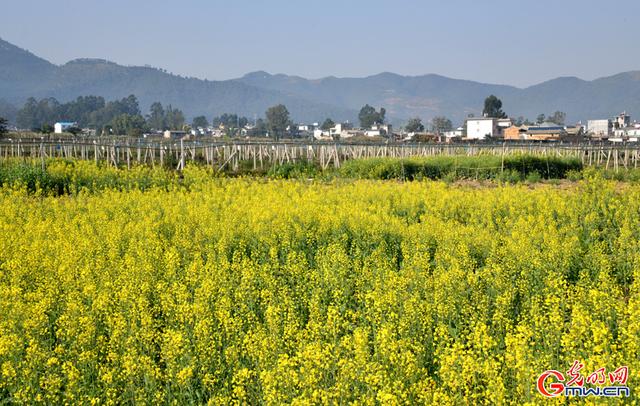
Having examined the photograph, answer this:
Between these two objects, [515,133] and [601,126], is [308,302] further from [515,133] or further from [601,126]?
[601,126]

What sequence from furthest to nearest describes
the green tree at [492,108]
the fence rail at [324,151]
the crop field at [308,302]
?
the green tree at [492,108]
the fence rail at [324,151]
the crop field at [308,302]

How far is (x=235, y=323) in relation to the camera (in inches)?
274

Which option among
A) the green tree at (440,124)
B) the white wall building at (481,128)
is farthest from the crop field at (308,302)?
the green tree at (440,124)

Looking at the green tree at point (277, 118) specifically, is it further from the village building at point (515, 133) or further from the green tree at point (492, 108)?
the village building at point (515, 133)

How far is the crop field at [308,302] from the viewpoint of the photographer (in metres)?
5.73

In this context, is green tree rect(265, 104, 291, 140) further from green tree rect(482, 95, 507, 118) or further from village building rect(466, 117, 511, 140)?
village building rect(466, 117, 511, 140)

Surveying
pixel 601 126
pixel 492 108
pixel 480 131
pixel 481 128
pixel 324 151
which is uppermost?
pixel 492 108

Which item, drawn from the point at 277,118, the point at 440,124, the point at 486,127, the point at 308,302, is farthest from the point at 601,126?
the point at 308,302

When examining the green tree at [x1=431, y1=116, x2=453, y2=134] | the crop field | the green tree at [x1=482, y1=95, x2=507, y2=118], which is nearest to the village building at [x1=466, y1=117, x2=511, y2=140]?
the green tree at [x1=482, y1=95, x2=507, y2=118]

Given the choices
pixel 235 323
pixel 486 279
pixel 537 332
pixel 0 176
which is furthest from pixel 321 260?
pixel 0 176

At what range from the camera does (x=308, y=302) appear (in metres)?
8.52

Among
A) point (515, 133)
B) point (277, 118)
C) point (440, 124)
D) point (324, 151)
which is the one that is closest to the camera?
point (324, 151)

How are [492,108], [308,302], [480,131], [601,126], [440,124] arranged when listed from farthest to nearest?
[440,124] < [492,108] < [601,126] < [480,131] < [308,302]

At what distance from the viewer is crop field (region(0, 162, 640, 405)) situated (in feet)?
18.8
